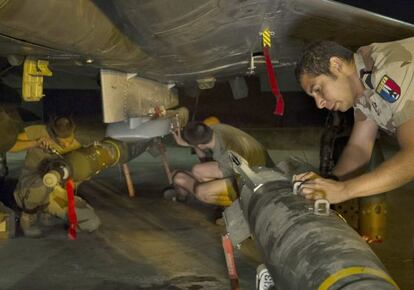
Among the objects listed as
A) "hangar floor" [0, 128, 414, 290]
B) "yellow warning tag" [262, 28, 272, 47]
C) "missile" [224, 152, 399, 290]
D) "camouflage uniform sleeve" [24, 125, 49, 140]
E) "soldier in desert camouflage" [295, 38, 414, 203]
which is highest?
"yellow warning tag" [262, 28, 272, 47]

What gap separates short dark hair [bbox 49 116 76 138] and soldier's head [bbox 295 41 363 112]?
3608 millimetres

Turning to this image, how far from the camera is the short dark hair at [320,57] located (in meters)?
2.62

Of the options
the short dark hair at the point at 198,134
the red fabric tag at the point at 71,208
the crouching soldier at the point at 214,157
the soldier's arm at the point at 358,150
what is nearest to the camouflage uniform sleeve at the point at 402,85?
the soldier's arm at the point at 358,150

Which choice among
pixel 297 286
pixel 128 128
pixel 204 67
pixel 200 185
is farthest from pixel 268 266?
pixel 128 128

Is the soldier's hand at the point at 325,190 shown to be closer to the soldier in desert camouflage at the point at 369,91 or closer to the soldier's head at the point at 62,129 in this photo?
the soldier in desert camouflage at the point at 369,91

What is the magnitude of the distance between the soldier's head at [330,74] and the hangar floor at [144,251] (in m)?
1.87

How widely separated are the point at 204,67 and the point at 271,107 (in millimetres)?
5754

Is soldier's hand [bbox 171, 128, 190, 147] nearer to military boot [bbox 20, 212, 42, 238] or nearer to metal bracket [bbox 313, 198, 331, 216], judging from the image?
military boot [bbox 20, 212, 42, 238]

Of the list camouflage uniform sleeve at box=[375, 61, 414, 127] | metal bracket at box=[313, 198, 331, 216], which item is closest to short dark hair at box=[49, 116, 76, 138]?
metal bracket at box=[313, 198, 331, 216]

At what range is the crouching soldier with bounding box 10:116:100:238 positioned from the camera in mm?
5508

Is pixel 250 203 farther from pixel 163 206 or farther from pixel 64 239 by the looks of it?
pixel 163 206

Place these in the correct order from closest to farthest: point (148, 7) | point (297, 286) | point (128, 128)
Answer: point (297, 286), point (148, 7), point (128, 128)

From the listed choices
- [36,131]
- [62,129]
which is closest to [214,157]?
[62,129]

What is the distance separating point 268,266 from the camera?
2.56 metres
